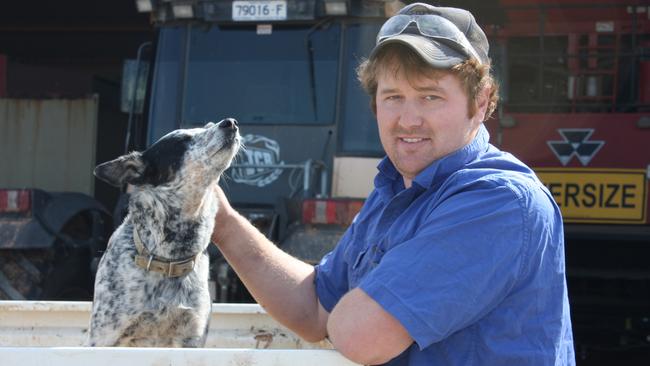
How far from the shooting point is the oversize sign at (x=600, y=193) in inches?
261

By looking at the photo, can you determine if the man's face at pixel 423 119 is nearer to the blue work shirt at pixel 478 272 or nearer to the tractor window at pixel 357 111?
the blue work shirt at pixel 478 272

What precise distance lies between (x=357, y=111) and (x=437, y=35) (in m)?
4.04

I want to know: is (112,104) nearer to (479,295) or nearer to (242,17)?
(242,17)

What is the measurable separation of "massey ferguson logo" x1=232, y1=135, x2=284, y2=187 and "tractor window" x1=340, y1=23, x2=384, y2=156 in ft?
1.45

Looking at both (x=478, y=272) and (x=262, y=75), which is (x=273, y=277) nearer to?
(x=478, y=272)

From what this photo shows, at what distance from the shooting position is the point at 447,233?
1866mm

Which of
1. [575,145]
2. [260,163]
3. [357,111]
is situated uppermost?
[357,111]

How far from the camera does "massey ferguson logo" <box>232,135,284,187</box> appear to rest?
624 centimetres

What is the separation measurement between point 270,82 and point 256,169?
56 centimetres

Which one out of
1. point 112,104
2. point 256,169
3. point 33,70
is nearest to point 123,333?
point 256,169

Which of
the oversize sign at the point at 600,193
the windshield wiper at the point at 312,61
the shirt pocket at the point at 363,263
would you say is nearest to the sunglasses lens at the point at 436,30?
the shirt pocket at the point at 363,263

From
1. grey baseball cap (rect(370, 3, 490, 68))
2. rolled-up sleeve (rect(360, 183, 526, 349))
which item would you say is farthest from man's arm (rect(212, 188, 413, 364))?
grey baseball cap (rect(370, 3, 490, 68))

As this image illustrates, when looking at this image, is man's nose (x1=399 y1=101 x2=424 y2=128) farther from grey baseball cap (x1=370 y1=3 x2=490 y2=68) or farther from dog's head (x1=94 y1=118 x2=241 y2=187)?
dog's head (x1=94 y1=118 x2=241 y2=187)

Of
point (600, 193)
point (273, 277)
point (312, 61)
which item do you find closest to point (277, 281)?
point (273, 277)
